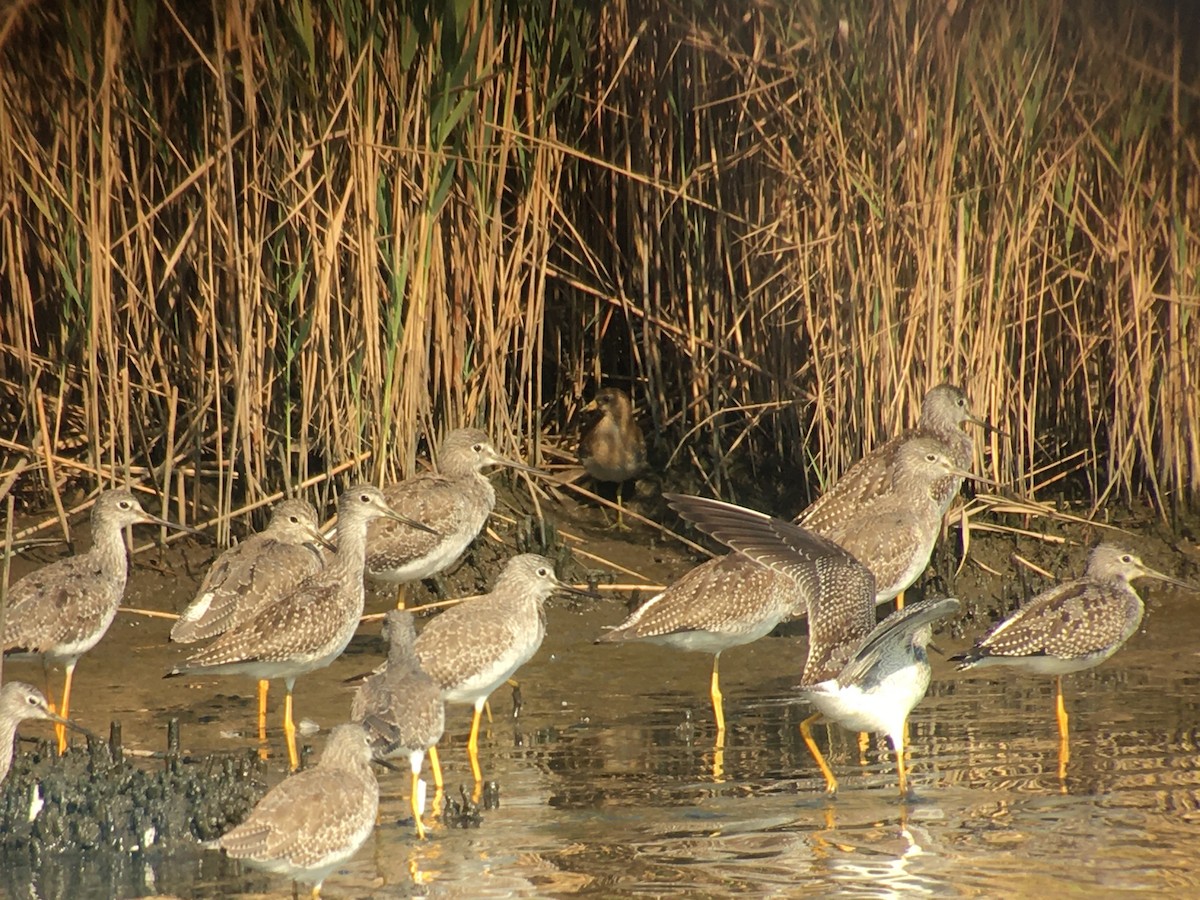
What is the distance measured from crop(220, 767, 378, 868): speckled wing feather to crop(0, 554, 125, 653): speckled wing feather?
260 centimetres

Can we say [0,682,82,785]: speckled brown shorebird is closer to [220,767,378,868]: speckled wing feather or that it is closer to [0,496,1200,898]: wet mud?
[0,496,1200,898]: wet mud

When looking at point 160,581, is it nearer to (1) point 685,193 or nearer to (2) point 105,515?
(2) point 105,515

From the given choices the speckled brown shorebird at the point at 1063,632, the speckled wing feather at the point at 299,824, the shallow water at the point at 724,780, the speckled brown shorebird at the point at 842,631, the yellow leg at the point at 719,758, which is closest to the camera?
the speckled wing feather at the point at 299,824

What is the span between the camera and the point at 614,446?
11086mm

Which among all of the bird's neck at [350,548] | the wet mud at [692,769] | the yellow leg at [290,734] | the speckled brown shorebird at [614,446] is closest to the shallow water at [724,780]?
the wet mud at [692,769]

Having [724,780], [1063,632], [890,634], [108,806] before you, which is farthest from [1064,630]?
[108,806]

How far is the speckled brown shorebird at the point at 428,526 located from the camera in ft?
31.3

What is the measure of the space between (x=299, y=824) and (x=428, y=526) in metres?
3.92

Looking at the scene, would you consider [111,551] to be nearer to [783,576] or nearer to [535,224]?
[535,224]

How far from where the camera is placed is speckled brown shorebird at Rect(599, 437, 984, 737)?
854 centimetres

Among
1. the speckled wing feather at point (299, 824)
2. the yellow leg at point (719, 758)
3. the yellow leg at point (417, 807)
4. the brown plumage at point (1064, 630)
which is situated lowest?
the yellow leg at point (719, 758)

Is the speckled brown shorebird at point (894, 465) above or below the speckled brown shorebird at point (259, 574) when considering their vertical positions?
above

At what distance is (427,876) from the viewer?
244 inches

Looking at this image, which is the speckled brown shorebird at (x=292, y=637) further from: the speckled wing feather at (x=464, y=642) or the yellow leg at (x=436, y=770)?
the yellow leg at (x=436, y=770)
